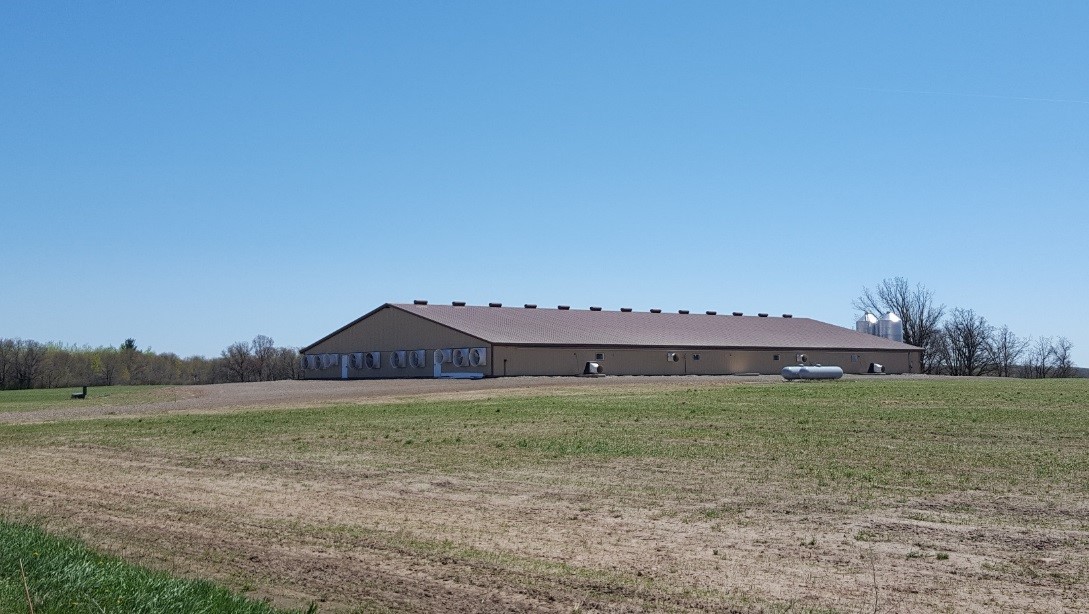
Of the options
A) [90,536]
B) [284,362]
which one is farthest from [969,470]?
[284,362]

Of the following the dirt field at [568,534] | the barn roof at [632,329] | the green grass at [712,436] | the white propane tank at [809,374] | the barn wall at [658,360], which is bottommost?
the dirt field at [568,534]

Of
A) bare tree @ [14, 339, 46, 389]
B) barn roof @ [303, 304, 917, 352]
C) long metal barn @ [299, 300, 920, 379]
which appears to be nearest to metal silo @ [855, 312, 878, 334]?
barn roof @ [303, 304, 917, 352]

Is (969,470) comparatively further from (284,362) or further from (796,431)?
(284,362)

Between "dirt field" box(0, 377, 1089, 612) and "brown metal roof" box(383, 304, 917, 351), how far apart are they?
45.5 m

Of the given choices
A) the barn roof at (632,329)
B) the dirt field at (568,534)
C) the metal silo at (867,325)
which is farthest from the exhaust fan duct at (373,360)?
the dirt field at (568,534)

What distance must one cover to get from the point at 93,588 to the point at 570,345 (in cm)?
5731

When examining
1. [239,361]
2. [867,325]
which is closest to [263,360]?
[239,361]

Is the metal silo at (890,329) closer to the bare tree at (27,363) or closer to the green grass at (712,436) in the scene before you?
the green grass at (712,436)

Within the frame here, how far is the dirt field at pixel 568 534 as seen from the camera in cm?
866

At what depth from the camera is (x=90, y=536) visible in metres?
11.5

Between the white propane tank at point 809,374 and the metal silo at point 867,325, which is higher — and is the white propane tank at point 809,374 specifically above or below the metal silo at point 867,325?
below

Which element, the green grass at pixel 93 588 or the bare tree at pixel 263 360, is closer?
the green grass at pixel 93 588

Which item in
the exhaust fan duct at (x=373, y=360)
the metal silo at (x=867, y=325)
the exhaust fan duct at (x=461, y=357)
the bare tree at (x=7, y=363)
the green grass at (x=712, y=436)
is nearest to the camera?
the green grass at (x=712, y=436)

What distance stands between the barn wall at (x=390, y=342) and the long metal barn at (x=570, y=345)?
0.23ft
